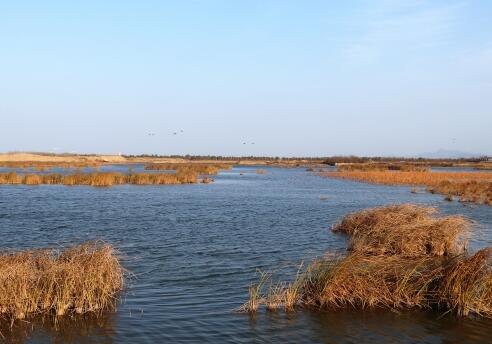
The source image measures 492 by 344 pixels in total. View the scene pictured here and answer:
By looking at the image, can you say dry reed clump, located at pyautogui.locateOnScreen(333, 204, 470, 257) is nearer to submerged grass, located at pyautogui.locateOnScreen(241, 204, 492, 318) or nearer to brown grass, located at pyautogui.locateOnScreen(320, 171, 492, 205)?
submerged grass, located at pyautogui.locateOnScreen(241, 204, 492, 318)

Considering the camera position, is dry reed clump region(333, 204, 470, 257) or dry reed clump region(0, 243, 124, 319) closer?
dry reed clump region(0, 243, 124, 319)

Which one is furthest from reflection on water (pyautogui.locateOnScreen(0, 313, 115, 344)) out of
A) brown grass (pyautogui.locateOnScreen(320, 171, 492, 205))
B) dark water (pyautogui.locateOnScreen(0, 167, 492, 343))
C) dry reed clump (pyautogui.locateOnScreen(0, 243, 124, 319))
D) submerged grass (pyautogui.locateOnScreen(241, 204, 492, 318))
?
brown grass (pyautogui.locateOnScreen(320, 171, 492, 205))

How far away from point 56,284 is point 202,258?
6.88 metres

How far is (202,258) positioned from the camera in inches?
667

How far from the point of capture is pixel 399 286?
11.8 metres

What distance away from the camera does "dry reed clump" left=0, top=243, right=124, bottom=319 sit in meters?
10.2

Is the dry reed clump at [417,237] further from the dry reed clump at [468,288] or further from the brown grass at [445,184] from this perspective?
the brown grass at [445,184]

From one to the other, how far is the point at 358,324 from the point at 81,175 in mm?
45715

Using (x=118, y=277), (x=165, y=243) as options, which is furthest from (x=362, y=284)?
(x=165, y=243)

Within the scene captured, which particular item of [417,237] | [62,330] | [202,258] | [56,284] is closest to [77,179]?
[202,258]

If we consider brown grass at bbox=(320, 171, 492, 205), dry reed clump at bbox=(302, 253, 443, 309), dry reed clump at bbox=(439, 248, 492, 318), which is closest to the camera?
dry reed clump at bbox=(439, 248, 492, 318)

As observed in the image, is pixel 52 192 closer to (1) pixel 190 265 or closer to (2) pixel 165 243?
(2) pixel 165 243

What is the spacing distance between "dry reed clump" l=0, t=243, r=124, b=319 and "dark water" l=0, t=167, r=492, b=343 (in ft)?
1.35

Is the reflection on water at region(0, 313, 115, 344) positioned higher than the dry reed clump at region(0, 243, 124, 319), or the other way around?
the dry reed clump at region(0, 243, 124, 319)
